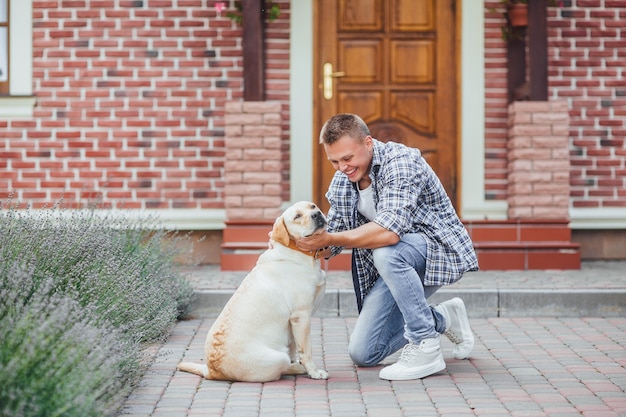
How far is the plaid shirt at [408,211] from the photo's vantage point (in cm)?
534

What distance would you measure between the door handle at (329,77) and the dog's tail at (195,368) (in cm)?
491

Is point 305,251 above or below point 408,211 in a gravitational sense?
below

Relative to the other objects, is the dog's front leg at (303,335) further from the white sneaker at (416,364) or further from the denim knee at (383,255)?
the denim knee at (383,255)

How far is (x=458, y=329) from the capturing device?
5.76 m

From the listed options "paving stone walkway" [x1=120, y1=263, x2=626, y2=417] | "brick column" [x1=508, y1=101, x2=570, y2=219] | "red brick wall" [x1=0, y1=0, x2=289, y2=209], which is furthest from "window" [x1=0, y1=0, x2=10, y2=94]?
"brick column" [x1=508, y1=101, x2=570, y2=219]

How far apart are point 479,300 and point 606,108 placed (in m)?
3.35

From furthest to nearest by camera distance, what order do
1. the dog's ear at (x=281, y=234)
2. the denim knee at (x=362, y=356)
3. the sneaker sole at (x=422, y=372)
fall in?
1. the denim knee at (x=362, y=356)
2. the sneaker sole at (x=422, y=372)
3. the dog's ear at (x=281, y=234)

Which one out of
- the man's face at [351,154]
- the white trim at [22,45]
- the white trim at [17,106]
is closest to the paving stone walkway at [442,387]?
the man's face at [351,154]

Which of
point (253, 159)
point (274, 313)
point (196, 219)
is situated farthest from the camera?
point (196, 219)

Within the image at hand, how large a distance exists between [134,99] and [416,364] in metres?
5.46

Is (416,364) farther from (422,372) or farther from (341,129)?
(341,129)

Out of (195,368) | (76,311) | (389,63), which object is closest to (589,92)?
(389,63)

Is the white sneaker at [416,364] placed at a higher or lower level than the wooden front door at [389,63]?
lower

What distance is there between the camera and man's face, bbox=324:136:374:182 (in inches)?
208
